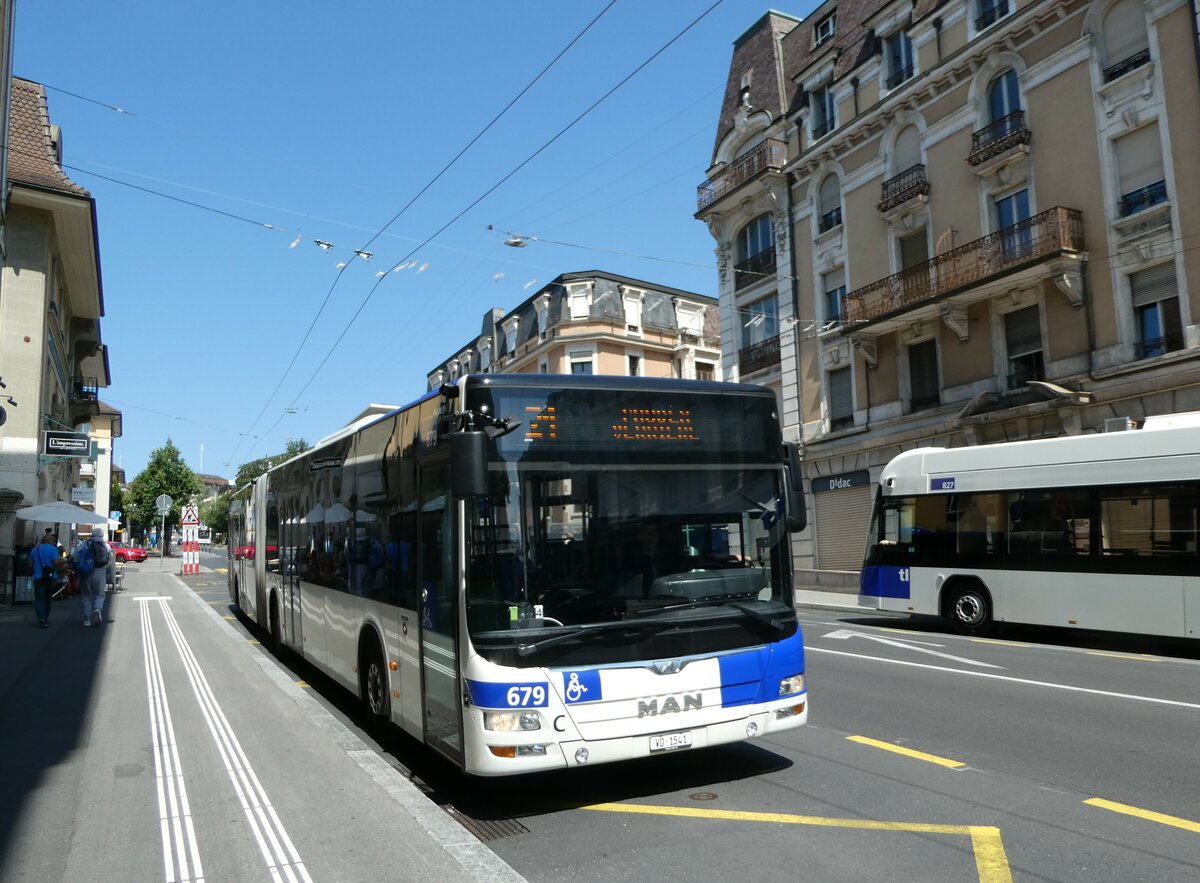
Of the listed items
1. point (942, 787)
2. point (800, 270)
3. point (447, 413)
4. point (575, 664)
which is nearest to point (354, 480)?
point (447, 413)

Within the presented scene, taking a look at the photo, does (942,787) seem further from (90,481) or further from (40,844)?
(90,481)

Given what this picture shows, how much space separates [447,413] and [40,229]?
26136 millimetres

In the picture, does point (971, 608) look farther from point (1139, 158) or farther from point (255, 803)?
point (255, 803)

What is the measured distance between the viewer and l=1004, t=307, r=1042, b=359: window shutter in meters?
21.5

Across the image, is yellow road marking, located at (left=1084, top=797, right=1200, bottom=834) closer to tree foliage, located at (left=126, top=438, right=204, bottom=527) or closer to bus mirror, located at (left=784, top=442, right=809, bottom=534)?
bus mirror, located at (left=784, top=442, right=809, bottom=534)

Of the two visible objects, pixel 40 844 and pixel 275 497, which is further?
pixel 275 497

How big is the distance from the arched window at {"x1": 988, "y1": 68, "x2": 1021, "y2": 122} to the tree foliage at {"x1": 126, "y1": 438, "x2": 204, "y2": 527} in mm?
80749

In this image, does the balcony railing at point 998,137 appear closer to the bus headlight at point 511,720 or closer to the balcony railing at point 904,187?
the balcony railing at point 904,187

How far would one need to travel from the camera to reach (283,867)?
4.57 m

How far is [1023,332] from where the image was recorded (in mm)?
21891

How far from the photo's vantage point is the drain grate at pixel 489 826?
5.19 m

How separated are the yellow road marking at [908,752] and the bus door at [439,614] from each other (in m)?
3.30

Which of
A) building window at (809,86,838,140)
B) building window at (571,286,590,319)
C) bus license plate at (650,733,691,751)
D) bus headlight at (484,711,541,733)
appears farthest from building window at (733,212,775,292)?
bus headlight at (484,711,541,733)

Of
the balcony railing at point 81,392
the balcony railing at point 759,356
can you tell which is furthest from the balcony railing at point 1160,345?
the balcony railing at point 81,392
